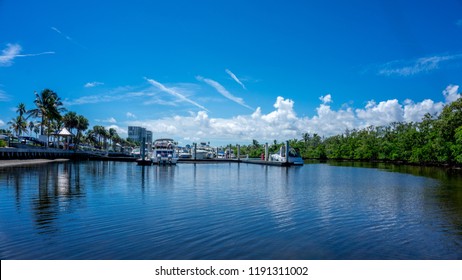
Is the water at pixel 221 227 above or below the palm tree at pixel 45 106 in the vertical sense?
below

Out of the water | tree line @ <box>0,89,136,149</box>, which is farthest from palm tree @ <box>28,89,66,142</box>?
the water

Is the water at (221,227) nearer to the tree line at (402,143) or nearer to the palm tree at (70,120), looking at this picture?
the tree line at (402,143)

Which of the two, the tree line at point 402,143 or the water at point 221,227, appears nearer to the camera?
the water at point 221,227

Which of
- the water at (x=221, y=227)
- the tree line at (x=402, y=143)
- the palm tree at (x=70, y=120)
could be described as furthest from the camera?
the palm tree at (x=70, y=120)

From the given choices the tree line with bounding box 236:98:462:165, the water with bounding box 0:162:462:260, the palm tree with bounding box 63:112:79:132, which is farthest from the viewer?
the palm tree with bounding box 63:112:79:132

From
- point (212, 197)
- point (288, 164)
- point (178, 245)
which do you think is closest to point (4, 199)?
point (212, 197)

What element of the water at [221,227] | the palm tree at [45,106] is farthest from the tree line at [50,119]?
the water at [221,227]

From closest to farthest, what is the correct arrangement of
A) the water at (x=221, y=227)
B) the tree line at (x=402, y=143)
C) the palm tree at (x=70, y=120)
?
the water at (x=221, y=227) < the tree line at (x=402, y=143) < the palm tree at (x=70, y=120)

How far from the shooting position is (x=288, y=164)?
230 feet

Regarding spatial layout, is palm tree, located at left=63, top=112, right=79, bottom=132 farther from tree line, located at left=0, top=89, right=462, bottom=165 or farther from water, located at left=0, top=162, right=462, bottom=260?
water, located at left=0, top=162, right=462, bottom=260

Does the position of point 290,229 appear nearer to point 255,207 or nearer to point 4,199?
point 255,207

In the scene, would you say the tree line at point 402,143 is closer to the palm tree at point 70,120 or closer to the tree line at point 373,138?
the tree line at point 373,138

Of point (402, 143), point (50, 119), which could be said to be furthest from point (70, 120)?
point (402, 143)

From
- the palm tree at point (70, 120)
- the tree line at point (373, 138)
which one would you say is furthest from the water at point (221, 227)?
the palm tree at point (70, 120)
